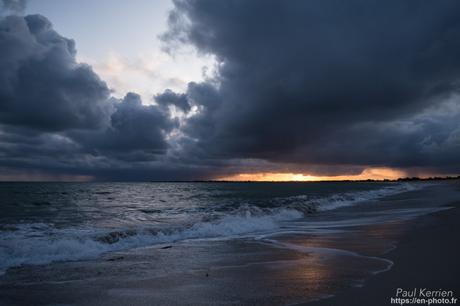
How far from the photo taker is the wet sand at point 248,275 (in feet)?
21.8

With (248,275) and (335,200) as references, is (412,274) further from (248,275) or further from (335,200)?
(335,200)

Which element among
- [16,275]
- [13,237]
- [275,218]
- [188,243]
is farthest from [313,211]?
[16,275]

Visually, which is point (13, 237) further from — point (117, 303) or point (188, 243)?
point (117, 303)

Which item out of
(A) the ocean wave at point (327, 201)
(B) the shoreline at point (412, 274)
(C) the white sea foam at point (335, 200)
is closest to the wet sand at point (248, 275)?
(B) the shoreline at point (412, 274)

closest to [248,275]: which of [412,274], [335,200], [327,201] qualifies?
[412,274]

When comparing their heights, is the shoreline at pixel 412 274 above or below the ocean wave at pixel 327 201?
above

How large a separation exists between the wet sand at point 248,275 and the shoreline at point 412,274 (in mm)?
18

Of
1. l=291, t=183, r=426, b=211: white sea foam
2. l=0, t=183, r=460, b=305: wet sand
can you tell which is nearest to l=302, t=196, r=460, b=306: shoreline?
l=0, t=183, r=460, b=305: wet sand

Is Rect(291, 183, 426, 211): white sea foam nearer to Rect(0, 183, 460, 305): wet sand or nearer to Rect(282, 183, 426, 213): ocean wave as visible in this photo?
Rect(282, 183, 426, 213): ocean wave

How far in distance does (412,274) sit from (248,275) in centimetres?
354

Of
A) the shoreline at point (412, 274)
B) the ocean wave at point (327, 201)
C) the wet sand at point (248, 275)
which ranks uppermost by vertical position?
the shoreline at point (412, 274)

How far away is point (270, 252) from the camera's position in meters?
11.5

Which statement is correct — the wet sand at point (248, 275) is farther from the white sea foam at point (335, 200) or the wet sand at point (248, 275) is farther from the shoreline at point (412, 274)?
the white sea foam at point (335, 200)

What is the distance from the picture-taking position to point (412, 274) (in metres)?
7.62
